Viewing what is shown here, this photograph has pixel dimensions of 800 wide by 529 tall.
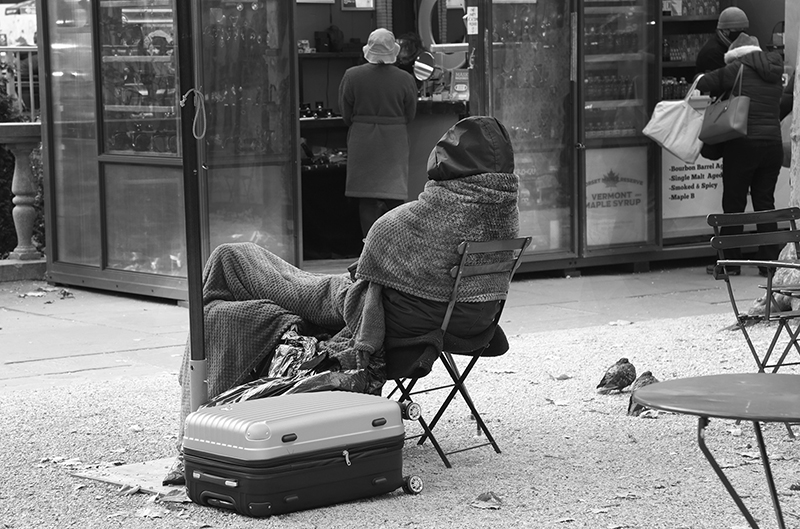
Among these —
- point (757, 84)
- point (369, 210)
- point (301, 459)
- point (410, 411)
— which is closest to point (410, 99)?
point (369, 210)

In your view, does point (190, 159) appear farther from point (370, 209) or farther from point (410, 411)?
point (370, 209)

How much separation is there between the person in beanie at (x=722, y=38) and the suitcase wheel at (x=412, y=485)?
6.79 metres

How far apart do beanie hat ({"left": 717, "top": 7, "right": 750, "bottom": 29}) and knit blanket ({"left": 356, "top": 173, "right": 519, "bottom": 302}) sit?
6.24 meters

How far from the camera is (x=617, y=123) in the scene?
10.2 m

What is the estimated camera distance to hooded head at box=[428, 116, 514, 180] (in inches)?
182

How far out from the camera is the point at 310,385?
15.0 feet

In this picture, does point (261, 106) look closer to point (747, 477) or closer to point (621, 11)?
point (621, 11)

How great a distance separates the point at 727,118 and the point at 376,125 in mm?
2660

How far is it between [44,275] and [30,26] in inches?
119

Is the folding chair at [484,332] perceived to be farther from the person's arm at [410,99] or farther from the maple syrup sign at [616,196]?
the maple syrup sign at [616,196]

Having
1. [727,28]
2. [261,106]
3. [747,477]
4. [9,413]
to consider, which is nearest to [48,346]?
[9,413]

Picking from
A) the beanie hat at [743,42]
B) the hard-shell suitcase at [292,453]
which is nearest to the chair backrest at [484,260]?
the hard-shell suitcase at [292,453]

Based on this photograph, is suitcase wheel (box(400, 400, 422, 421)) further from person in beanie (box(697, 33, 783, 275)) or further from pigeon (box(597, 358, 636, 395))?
person in beanie (box(697, 33, 783, 275))

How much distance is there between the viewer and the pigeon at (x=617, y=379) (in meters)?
6.03
